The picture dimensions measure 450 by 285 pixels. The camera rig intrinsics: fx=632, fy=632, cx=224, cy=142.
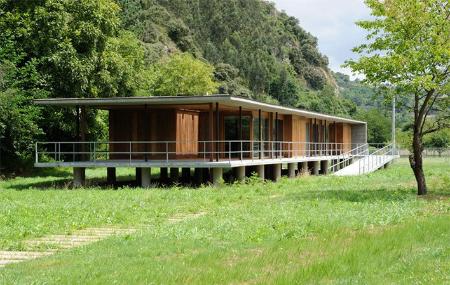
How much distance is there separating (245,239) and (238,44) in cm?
11622

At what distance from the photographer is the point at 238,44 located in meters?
126

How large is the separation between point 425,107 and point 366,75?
2238mm

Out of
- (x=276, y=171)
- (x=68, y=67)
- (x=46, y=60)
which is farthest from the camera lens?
(x=46, y=60)

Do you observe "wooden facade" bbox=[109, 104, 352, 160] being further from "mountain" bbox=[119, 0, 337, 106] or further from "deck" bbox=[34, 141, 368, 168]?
"mountain" bbox=[119, 0, 337, 106]

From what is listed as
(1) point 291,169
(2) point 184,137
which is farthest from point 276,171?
(2) point 184,137

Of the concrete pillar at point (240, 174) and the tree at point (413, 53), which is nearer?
the tree at point (413, 53)

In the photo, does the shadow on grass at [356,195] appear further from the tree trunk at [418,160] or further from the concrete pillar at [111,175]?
the concrete pillar at [111,175]

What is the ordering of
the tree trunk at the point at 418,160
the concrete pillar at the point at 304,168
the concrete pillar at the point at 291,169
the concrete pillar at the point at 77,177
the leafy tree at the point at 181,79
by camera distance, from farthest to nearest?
1. the leafy tree at the point at 181,79
2. the concrete pillar at the point at 304,168
3. the concrete pillar at the point at 291,169
4. the concrete pillar at the point at 77,177
5. the tree trunk at the point at 418,160

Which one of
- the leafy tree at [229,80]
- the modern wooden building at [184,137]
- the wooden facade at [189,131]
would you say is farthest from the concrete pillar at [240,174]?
the leafy tree at [229,80]

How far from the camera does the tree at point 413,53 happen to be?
786 inches

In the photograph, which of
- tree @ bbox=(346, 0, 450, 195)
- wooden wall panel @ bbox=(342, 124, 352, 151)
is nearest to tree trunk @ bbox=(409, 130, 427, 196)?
tree @ bbox=(346, 0, 450, 195)

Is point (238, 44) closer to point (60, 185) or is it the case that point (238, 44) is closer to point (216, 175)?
point (60, 185)

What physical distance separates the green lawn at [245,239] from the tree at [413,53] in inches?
130

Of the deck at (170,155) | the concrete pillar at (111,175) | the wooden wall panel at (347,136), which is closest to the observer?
the deck at (170,155)
